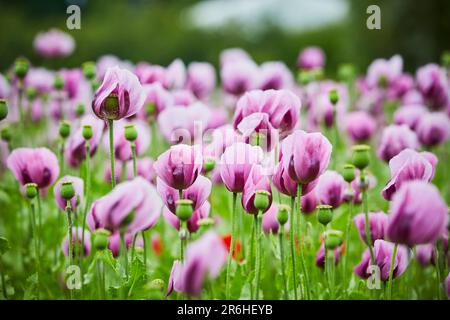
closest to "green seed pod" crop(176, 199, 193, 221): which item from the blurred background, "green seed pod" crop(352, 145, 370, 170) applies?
"green seed pod" crop(352, 145, 370, 170)

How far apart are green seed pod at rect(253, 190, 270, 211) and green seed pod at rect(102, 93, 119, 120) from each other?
229mm

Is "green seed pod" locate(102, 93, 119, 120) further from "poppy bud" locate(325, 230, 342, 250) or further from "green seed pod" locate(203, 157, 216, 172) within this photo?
"poppy bud" locate(325, 230, 342, 250)

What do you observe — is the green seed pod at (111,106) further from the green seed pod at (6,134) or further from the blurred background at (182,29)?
the blurred background at (182,29)

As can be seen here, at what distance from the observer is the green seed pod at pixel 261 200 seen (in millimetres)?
771

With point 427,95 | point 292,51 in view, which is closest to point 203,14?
point 292,51

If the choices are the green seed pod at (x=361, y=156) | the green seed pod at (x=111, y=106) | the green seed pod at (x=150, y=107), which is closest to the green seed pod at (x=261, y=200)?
the green seed pod at (x=361, y=156)

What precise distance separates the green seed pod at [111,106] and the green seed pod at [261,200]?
0.23 metres

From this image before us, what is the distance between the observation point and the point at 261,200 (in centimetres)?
77

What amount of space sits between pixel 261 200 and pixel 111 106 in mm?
245

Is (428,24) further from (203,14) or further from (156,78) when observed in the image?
(203,14)

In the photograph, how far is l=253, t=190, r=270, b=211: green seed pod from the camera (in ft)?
2.53

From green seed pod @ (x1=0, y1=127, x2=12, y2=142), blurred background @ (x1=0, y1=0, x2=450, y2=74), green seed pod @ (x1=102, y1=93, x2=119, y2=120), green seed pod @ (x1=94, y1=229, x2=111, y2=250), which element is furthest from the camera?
blurred background @ (x1=0, y1=0, x2=450, y2=74)

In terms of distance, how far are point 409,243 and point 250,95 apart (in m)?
0.36
